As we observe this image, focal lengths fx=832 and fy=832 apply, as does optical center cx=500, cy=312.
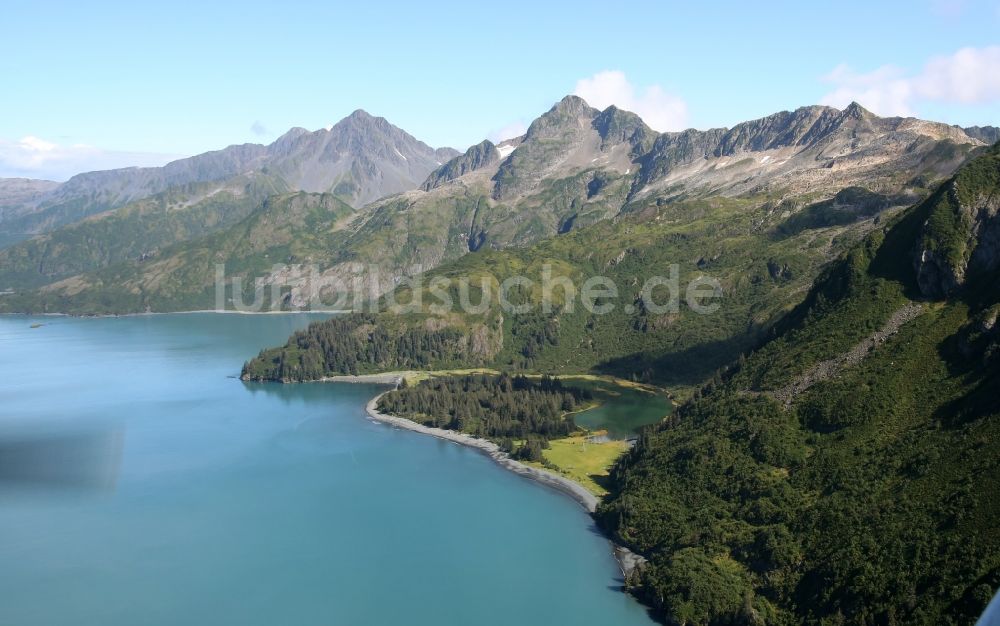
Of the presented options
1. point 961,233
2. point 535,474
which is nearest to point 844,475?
point 961,233

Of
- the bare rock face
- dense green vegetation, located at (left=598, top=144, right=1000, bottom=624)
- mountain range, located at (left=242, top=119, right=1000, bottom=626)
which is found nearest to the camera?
dense green vegetation, located at (left=598, top=144, right=1000, bottom=624)

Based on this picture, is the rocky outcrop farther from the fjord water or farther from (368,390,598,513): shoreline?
the fjord water

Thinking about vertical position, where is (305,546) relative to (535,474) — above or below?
below

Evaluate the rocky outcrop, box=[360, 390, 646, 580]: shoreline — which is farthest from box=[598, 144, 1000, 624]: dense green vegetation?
box=[360, 390, 646, 580]: shoreline

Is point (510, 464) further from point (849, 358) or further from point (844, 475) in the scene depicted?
point (844, 475)

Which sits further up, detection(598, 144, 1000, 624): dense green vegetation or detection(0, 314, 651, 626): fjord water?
detection(598, 144, 1000, 624): dense green vegetation

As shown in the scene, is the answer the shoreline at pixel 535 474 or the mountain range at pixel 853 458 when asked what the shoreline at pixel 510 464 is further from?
the mountain range at pixel 853 458

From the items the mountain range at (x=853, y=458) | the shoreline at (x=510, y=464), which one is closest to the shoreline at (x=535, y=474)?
the shoreline at (x=510, y=464)
